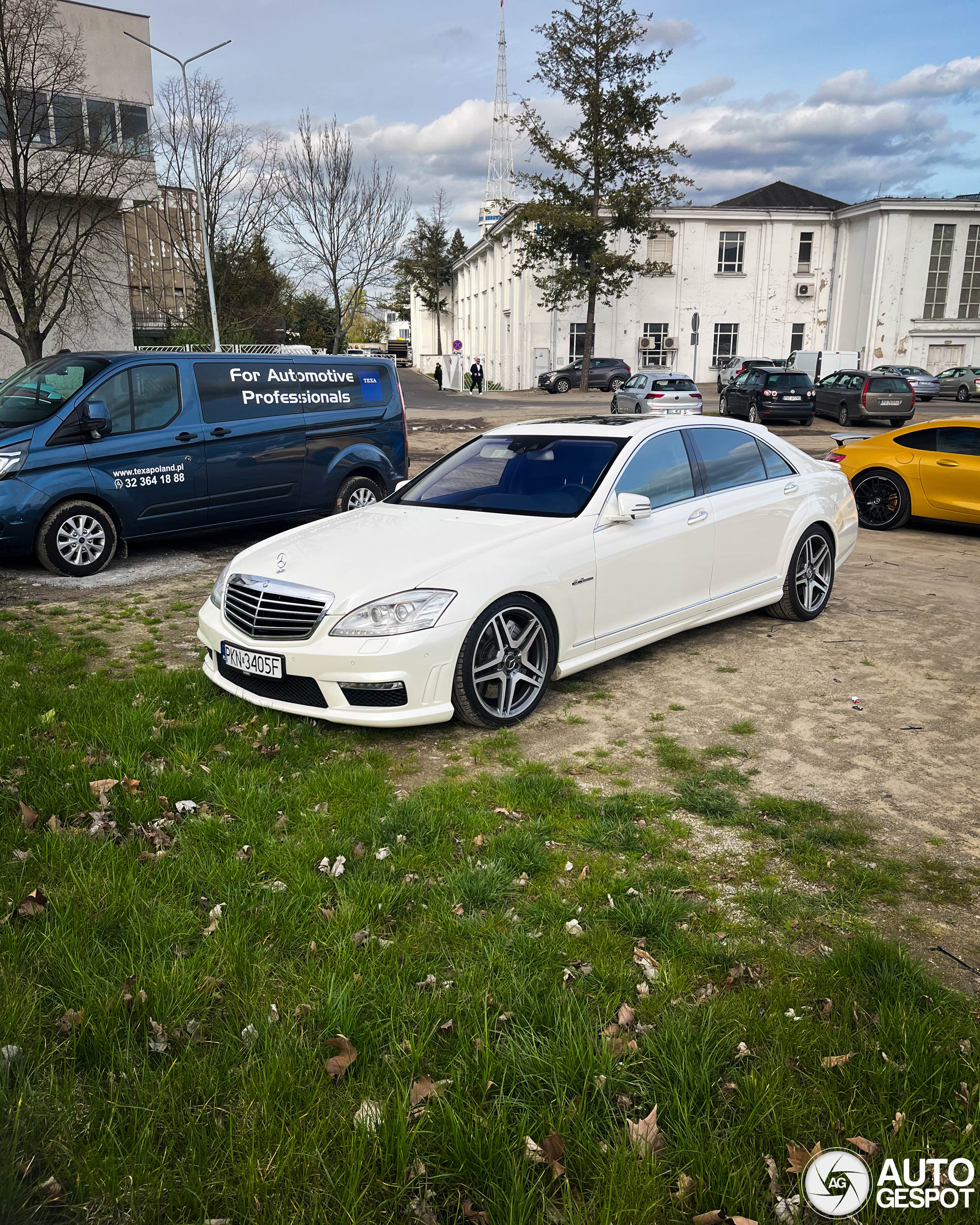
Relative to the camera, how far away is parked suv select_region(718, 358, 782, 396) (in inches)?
1676

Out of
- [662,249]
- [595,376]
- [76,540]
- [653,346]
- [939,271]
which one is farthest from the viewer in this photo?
[653,346]

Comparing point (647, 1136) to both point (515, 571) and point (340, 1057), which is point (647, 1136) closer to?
point (340, 1057)

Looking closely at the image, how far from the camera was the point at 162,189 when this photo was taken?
28.8 m

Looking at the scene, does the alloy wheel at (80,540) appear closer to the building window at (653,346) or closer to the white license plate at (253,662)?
the white license plate at (253,662)

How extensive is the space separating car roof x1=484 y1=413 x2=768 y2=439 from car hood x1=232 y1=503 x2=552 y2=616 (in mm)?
966

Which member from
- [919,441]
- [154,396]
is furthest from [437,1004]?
[919,441]

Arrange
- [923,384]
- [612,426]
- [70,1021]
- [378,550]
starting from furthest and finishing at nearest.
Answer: [923,384] < [612,426] < [378,550] < [70,1021]

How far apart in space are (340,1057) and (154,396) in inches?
306

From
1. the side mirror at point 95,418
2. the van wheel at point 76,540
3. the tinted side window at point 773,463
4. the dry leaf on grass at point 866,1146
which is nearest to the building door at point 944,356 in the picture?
the tinted side window at point 773,463

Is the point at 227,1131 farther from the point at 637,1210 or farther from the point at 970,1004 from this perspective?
the point at 970,1004

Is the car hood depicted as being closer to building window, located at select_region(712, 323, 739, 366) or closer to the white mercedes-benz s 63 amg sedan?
the white mercedes-benz s 63 amg sedan

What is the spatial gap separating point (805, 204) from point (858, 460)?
2033 inches

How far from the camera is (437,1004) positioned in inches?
108

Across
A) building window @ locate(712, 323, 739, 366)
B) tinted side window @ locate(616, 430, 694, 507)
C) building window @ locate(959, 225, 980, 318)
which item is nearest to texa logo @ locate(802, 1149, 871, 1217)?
tinted side window @ locate(616, 430, 694, 507)
